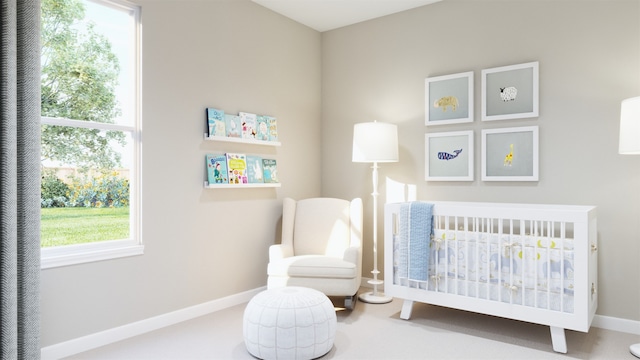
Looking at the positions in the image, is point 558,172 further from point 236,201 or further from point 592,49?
point 236,201

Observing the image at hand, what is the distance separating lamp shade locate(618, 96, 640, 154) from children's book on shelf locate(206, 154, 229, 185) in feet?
8.87

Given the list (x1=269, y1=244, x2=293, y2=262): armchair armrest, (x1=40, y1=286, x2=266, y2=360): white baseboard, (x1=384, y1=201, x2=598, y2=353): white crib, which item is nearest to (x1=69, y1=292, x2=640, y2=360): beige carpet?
(x1=40, y1=286, x2=266, y2=360): white baseboard

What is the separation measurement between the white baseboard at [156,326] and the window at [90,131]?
0.48m

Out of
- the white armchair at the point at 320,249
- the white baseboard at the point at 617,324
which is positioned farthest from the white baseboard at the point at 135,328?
the white baseboard at the point at 617,324

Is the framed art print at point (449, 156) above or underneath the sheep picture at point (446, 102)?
underneath

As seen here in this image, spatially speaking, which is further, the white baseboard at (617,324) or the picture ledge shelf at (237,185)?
the picture ledge shelf at (237,185)

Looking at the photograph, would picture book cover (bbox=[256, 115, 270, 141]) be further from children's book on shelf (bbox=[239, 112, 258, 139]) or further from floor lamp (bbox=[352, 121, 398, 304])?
floor lamp (bbox=[352, 121, 398, 304])

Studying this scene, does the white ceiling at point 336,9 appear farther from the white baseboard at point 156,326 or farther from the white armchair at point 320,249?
the white baseboard at point 156,326

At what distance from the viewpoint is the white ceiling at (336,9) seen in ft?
12.2

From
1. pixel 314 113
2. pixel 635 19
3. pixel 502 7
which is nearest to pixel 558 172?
pixel 635 19

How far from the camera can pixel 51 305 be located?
2400mm

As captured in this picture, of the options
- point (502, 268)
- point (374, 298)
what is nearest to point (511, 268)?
point (502, 268)

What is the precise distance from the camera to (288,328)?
7.73 ft

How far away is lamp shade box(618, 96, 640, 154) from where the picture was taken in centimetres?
241
